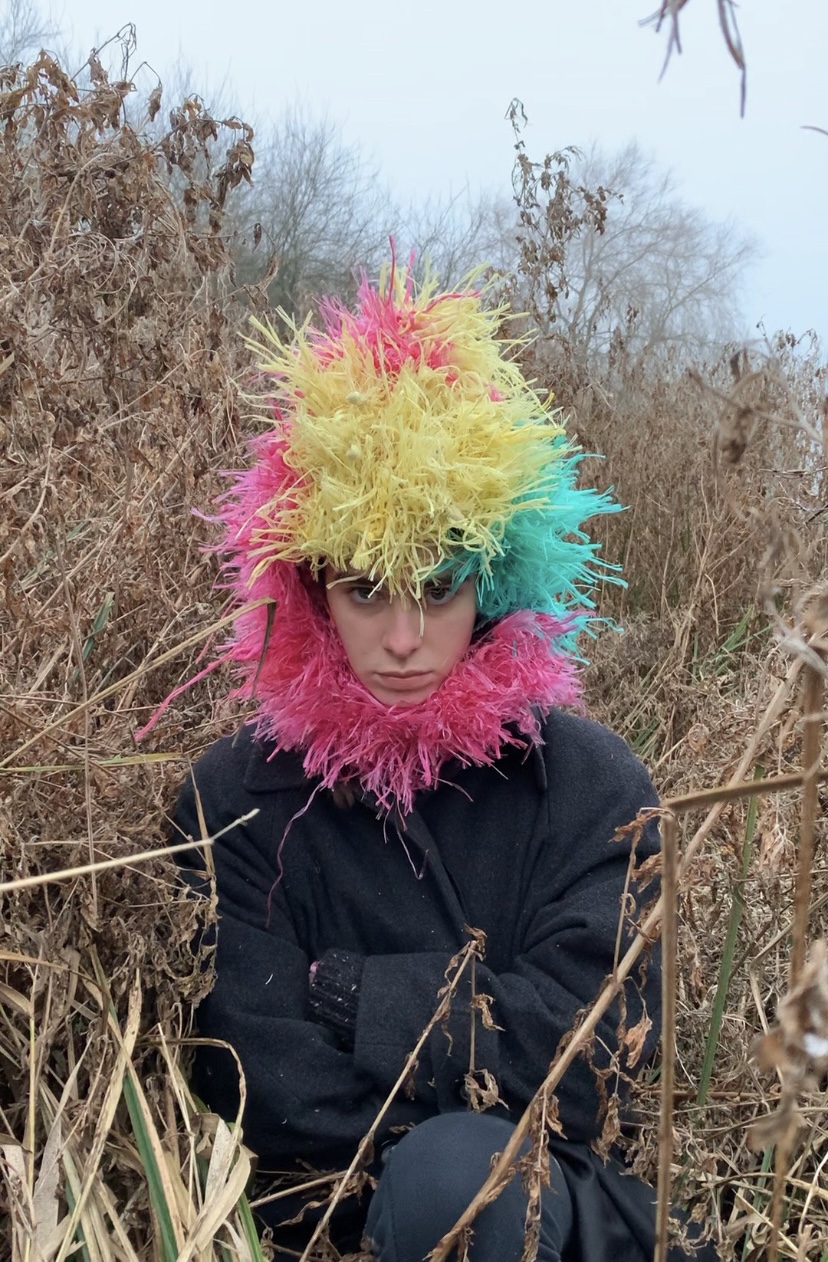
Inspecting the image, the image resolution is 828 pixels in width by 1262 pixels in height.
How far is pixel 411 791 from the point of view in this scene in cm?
165

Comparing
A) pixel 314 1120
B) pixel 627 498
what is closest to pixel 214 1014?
pixel 314 1120

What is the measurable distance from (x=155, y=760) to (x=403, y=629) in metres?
0.41

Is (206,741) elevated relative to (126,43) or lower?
lower

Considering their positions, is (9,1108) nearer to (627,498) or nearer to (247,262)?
(627,498)

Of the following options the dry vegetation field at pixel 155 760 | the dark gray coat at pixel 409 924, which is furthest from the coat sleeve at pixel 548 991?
the dry vegetation field at pixel 155 760

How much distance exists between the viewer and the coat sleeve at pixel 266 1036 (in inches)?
60.2

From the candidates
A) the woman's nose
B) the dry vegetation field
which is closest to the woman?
the woman's nose

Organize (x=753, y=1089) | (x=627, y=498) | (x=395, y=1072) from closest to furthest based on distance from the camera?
(x=395, y=1072) < (x=753, y=1089) < (x=627, y=498)

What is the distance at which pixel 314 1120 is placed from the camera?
153 cm

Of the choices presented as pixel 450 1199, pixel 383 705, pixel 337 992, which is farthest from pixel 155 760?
pixel 450 1199

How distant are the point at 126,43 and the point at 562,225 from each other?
1.68 metres

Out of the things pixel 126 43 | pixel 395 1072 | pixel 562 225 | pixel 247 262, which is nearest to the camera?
pixel 395 1072

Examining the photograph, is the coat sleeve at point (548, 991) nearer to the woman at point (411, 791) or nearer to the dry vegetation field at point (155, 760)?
the woman at point (411, 791)

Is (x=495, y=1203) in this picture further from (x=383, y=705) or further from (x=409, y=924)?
(x=383, y=705)
